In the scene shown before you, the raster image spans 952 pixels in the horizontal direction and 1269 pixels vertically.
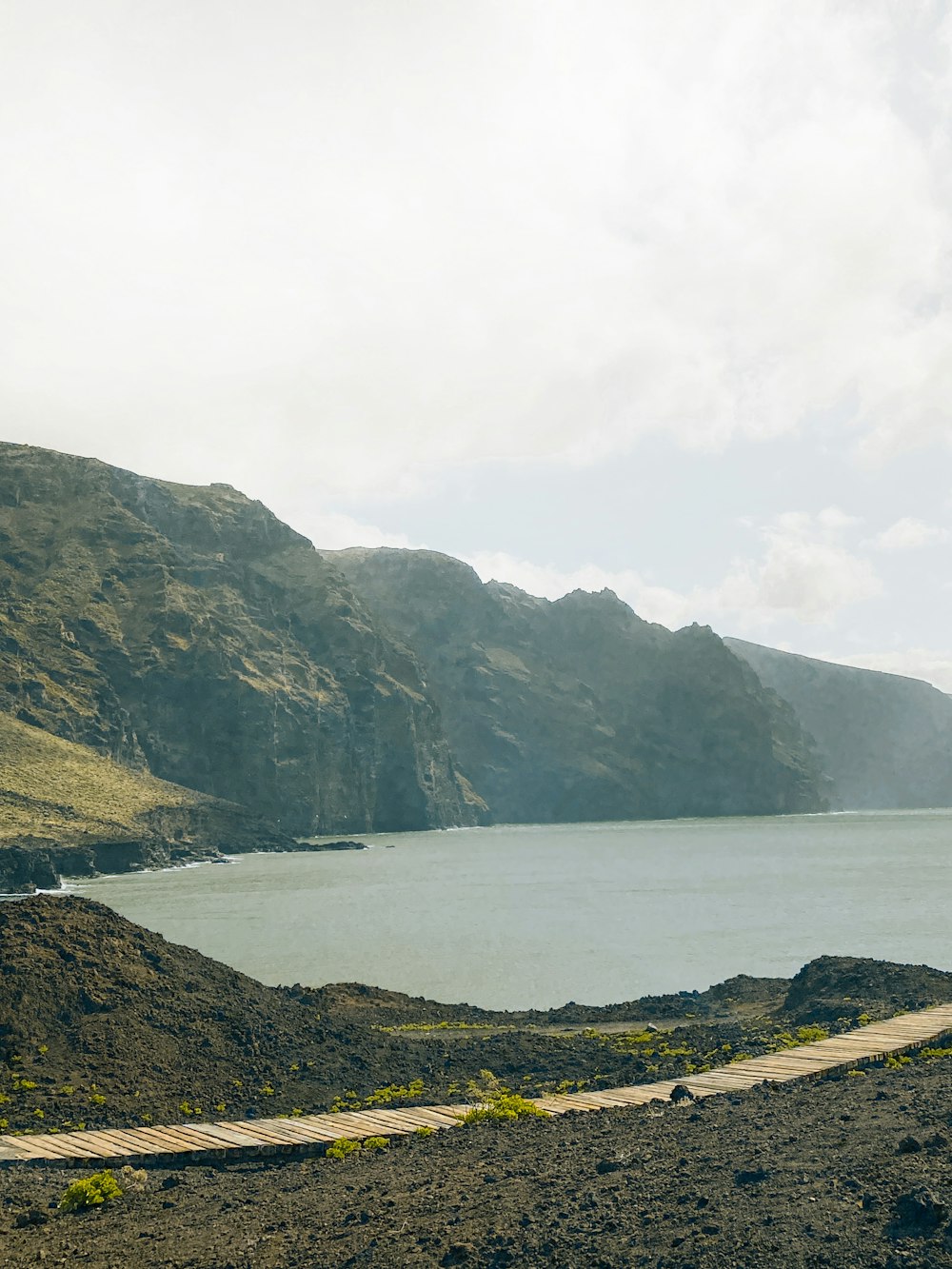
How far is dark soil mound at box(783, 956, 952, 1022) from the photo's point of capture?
30.4 m

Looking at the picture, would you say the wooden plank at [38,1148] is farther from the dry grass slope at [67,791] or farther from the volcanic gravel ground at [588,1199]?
the dry grass slope at [67,791]

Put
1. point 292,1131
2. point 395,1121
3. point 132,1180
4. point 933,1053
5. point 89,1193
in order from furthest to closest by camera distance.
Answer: point 933,1053
point 395,1121
point 292,1131
point 132,1180
point 89,1193

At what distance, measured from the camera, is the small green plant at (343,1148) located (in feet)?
53.7

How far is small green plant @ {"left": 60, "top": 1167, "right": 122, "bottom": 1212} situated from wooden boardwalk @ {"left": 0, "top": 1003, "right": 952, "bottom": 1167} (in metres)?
2.12

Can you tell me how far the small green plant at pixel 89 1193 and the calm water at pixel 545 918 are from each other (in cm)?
2644

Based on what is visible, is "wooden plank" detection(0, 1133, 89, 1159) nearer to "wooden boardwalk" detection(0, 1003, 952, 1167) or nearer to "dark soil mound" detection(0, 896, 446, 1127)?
"wooden boardwalk" detection(0, 1003, 952, 1167)

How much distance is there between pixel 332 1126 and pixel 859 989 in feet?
68.3

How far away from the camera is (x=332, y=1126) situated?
17.8 m

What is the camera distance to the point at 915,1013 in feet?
82.3

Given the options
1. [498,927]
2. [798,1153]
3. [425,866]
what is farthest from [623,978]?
[425,866]

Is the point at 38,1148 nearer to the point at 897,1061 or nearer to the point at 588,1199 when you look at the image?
the point at 588,1199

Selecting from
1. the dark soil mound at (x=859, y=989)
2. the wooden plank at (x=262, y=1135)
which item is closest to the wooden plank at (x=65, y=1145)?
the wooden plank at (x=262, y=1135)

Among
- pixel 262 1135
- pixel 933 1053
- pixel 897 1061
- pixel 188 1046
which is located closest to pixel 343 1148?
pixel 262 1135

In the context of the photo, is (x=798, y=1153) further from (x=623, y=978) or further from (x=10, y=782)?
(x=10, y=782)
